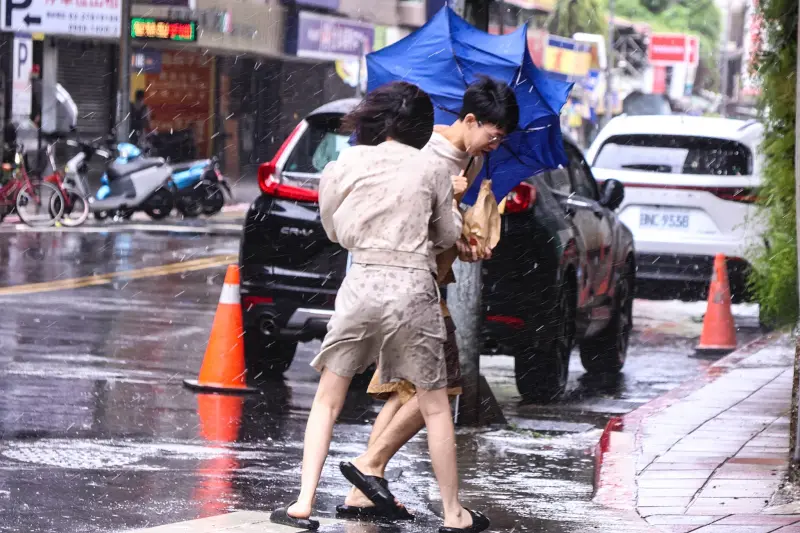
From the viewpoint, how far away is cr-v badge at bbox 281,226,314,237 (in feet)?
32.0

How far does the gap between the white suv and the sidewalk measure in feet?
12.4

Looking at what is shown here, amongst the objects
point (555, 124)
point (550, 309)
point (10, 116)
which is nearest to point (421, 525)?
point (555, 124)

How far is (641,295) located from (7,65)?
18.5 m

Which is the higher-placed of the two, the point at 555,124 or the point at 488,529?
the point at 555,124

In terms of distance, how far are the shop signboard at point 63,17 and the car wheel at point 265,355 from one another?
18410mm

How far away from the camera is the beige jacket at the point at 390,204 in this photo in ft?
18.8

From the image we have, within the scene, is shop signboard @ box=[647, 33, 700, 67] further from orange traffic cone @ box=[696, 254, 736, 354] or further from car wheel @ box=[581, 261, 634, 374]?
car wheel @ box=[581, 261, 634, 374]

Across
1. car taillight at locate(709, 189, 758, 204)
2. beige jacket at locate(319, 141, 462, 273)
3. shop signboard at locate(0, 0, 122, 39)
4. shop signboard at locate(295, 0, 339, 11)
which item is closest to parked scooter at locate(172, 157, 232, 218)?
shop signboard at locate(0, 0, 122, 39)

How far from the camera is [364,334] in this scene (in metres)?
5.78

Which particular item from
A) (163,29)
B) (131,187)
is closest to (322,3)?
(163,29)

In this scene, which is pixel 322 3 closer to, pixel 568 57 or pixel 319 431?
pixel 568 57

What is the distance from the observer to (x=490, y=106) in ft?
20.5

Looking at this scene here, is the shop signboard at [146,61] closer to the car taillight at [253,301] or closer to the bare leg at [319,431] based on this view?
the car taillight at [253,301]

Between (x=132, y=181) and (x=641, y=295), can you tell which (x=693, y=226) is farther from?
(x=132, y=181)
